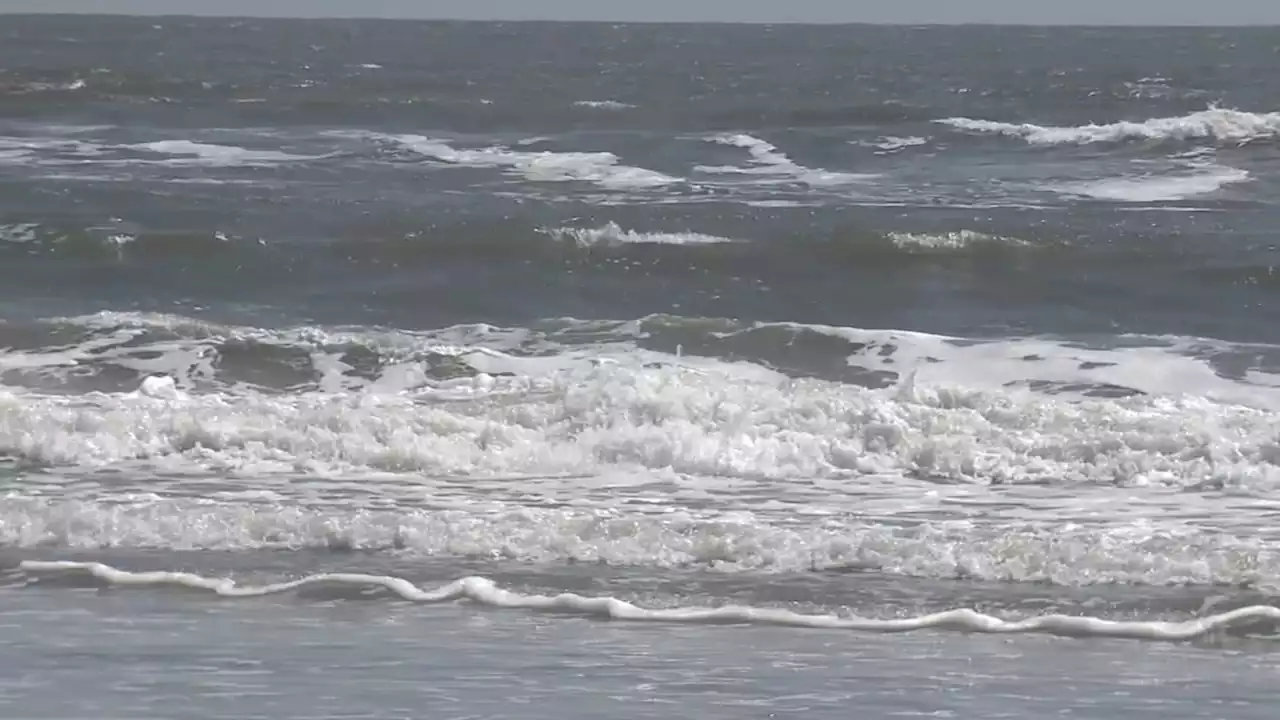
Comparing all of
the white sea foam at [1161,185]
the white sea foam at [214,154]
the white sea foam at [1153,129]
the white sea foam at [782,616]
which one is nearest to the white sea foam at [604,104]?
the white sea foam at [1153,129]

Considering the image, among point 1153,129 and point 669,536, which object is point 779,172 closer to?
point 1153,129

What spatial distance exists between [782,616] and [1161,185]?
66.7ft

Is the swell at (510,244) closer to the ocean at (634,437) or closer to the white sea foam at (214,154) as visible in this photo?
the ocean at (634,437)

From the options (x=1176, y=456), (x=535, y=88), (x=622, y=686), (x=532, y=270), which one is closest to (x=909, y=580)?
(x=622, y=686)

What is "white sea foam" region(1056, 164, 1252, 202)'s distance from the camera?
24547 mm

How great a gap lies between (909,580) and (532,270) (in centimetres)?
1066

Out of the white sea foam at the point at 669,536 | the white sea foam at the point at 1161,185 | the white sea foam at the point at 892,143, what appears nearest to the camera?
the white sea foam at the point at 669,536

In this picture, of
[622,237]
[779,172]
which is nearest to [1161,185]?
[779,172]

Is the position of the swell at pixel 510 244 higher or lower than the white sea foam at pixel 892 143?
lower

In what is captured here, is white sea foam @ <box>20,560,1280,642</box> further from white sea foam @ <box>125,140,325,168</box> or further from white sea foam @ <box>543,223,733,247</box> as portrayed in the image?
white sea foam @ <box>125,140,325,168</box>

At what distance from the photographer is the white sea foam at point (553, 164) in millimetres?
26016

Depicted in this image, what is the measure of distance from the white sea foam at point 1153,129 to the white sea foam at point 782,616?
27310 mm

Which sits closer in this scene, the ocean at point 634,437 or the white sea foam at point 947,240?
the ocean at point 634,437

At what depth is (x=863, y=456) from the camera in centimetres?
1041
